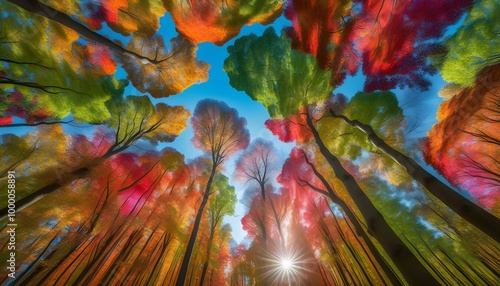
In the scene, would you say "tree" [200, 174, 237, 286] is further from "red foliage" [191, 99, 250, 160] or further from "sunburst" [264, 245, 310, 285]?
"sunburst" [264, 245, 310, 285]

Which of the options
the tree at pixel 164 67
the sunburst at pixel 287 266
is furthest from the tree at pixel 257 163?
the tree at pixel 164 67

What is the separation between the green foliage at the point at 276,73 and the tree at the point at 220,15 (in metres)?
0.90

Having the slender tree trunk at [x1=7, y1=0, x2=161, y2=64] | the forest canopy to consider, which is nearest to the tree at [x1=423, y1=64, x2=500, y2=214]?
the forest canopy

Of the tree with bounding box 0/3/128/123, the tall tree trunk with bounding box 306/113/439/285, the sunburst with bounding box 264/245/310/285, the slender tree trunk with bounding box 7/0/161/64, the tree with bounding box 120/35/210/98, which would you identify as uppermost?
the tree with bounding box 120/35/210/98

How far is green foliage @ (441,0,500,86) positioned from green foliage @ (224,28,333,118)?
382 centimetres

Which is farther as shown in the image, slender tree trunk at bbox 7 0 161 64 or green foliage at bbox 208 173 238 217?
green foliage at bbox 208 173 238 217

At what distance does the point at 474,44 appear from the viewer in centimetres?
573

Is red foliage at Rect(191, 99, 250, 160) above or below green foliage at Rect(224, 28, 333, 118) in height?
above

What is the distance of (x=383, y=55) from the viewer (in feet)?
20.0

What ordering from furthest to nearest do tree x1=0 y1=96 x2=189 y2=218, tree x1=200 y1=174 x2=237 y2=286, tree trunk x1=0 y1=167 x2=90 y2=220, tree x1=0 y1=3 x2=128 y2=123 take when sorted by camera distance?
tree x1=200 y1=174 x2=237 y2=286 < tree x1=0 y1=96 x2=189 y2=218 < tree x1=0 y1=3 x2=128 y2=123 < tree trunk x1=0 y1=167 x2=90 y2=220

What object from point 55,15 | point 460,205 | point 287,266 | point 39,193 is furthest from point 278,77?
point 39,193

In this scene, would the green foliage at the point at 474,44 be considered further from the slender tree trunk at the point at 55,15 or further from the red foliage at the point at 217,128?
the slender tree trunk at the point at 55,15

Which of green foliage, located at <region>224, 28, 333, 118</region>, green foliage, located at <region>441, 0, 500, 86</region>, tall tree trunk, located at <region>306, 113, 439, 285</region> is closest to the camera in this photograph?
tall tree trunk, located at <region>306, 113, 439, 285</region>

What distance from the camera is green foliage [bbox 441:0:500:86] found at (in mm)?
5465
